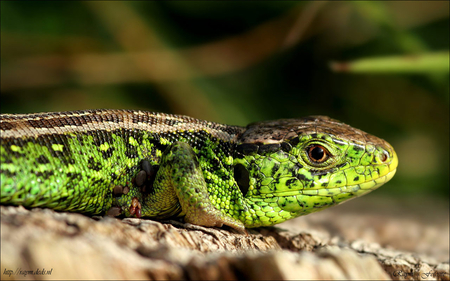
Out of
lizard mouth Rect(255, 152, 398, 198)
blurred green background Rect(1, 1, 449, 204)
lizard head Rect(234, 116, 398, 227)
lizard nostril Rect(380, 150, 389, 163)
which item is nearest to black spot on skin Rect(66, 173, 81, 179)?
lizard head Rect(234, 116, 398, 227)

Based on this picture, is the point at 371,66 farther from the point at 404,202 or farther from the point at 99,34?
the point at 99,34

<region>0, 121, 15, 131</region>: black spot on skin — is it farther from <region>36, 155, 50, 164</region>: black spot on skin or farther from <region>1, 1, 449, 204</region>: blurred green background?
<region>1, 1, 449, 204</region>: blurred green background

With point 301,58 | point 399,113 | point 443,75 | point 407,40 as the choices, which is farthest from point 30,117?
point 399,113

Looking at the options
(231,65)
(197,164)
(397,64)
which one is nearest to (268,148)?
(197,164)

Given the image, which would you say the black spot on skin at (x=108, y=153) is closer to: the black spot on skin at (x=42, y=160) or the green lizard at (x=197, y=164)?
the green lizard at (x=197, y=164)

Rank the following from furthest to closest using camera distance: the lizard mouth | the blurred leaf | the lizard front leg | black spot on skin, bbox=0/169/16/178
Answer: the blurred leaf, the lizard mouth, the lizard front leg, black spot on skin, bbox=0/169/16/178

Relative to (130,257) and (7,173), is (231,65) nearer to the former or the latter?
(7,173)
